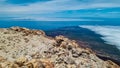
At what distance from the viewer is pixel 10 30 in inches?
1839

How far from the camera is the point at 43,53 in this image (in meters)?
34.3

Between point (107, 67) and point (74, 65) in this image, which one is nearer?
point (74, 65)

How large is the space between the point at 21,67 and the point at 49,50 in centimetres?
1071

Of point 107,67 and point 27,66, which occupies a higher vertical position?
point 27,66

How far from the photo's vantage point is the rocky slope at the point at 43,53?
2651 centimetres

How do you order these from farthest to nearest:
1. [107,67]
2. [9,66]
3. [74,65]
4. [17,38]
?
[17,38] → [107,67] → [74,65] → [9,66]

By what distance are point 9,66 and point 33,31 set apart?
70.2 feet

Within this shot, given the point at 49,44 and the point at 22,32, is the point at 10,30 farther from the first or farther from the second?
the point at 49,44

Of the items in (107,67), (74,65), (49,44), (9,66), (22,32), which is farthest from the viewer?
(22,32)

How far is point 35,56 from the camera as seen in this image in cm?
3284

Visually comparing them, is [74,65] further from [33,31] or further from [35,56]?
[33,31]

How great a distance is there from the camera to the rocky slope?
2651cm

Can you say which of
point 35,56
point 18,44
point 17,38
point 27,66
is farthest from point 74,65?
point 17,38

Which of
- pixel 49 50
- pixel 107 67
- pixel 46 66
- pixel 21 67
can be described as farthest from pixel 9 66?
pixel 107 67
